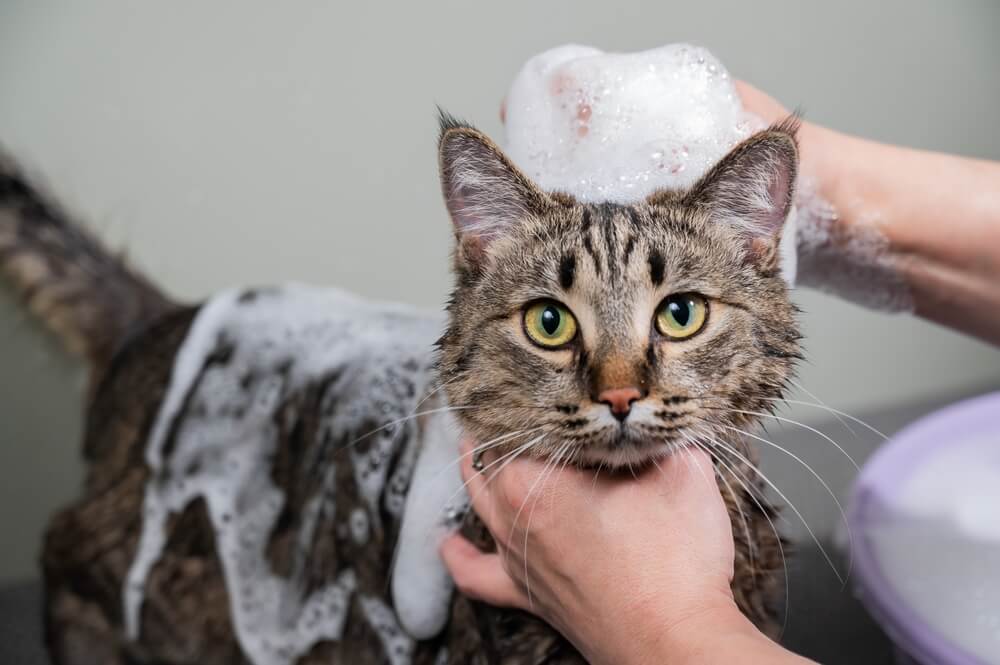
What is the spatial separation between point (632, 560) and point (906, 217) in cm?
64

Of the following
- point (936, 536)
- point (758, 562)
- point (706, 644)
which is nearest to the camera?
point (706, 644)

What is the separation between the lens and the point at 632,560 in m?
0.72

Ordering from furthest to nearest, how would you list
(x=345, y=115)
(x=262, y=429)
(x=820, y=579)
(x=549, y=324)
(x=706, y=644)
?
(x=345, y=115), (x=262, y=429), (x=820, y=579), (x=549, y=324), (x=706, y=644)

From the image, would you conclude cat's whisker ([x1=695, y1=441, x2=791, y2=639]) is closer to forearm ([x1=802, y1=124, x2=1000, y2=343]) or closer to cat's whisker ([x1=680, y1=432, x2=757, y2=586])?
cat's whisker ([x1=680, y1=432, x2=757, y2=586])

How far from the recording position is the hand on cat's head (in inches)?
27.6

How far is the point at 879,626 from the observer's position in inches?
41.8

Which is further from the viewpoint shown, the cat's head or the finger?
the finger

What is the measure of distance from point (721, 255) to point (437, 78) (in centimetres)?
74

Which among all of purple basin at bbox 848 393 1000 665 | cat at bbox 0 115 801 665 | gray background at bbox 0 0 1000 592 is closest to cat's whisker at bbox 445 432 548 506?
cat at bbox 0 115 801 665

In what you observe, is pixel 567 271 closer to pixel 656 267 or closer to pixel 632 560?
pixel 656 267

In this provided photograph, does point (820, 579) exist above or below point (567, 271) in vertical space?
below

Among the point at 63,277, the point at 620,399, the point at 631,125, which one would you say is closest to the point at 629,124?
the point at 631,125

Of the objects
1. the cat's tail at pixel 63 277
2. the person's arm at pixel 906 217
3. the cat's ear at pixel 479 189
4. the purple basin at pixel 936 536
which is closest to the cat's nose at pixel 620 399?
the cat's ear at pixel 479 189

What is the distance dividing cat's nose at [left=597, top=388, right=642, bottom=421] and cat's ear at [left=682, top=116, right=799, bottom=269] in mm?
221
